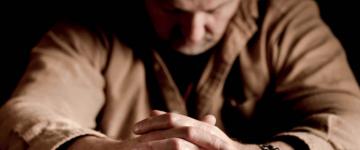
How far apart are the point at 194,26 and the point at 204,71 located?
140 millimetres

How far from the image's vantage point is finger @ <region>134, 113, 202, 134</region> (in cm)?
106

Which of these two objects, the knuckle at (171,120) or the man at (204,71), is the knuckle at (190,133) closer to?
the knuckle at (171,120)

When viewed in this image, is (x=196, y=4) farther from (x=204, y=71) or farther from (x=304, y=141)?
(x=304, y=141)

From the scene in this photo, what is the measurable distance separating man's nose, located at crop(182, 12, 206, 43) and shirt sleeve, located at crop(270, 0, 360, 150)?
6.4 inches

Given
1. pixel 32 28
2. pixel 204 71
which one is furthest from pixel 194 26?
pixel 32 28

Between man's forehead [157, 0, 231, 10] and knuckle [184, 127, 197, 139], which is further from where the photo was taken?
man's forehead [157, 0, 231, 10]

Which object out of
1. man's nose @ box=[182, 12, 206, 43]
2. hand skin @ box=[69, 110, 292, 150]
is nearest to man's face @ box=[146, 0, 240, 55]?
man's nose @ box=[182, 12, 206, 43]

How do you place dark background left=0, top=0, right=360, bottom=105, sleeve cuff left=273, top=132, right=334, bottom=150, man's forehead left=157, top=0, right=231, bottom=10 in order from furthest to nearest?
dark background left=0, top=0, right=360, bottom=105 < man's forehead left=157, top=0, right=231, bottom=10 < sleeve cuff left=273, top=132, right=334, bottom=150

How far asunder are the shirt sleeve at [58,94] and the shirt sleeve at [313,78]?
38 centimetres

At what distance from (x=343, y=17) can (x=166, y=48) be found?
44 centimetres

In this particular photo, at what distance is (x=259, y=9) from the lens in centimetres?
146

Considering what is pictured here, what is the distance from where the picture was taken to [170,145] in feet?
3.34

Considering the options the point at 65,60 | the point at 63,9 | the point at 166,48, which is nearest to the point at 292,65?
the point at 166,48

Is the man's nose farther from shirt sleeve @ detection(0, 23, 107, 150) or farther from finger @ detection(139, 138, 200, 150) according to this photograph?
finger @ detection(139, 138, 200, 150)
